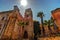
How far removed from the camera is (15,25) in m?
36.1

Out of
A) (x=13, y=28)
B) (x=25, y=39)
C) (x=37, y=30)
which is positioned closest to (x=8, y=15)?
(x=13, y=28)

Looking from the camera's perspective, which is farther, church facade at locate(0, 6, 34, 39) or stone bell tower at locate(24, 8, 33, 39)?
stone bell tower at locate(24, 8, 33, 39)

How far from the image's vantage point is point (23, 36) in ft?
128

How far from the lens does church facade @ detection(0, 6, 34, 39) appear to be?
1251 inches

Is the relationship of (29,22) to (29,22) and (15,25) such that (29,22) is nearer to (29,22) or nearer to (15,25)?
(29,22)

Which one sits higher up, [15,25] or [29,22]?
[29,22]

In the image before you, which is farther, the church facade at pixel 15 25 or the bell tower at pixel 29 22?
the bell tower at pixel 29 22

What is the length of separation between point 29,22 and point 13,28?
20.9ft

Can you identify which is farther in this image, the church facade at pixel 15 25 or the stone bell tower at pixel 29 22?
the stone bell tower at pixel 29 22

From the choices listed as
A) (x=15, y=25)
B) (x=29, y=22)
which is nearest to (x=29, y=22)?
(x=29, y=22)

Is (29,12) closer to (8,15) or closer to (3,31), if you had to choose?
(8,15)

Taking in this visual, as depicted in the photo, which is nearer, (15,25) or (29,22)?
(15,25)

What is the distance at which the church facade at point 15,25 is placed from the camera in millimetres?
31766

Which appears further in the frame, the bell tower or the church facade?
the bell tower
